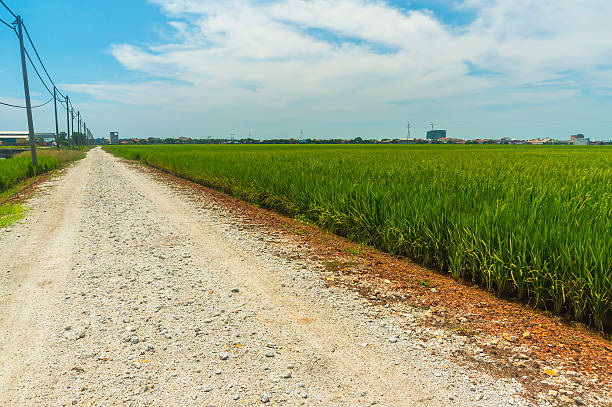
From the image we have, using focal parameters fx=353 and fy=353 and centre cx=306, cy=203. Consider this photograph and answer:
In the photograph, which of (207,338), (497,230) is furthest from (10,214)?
(497,230)

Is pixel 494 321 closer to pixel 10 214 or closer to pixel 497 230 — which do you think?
pixel 497 230

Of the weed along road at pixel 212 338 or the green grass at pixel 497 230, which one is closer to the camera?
the weed along road at pixel 212 338

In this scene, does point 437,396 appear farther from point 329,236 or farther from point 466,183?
→ point 466,183

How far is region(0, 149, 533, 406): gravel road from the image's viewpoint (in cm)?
289

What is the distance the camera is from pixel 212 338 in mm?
3721

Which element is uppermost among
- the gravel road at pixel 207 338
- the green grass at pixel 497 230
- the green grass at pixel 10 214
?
the green grass at pixel 497 230

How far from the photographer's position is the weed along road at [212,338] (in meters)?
2.88

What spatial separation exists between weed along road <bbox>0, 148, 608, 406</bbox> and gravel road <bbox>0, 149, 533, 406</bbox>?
0.01m

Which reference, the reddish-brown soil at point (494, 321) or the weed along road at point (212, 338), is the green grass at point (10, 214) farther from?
the reddish-brown soil at point (494, 321)

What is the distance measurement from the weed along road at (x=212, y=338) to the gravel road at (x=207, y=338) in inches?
0.6

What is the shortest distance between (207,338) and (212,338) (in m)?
0.05

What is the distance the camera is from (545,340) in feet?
11.9

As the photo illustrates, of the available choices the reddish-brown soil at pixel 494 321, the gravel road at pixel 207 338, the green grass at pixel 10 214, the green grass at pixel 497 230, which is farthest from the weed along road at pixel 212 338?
the green grass at pixel 10 214

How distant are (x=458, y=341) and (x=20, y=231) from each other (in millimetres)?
9610
